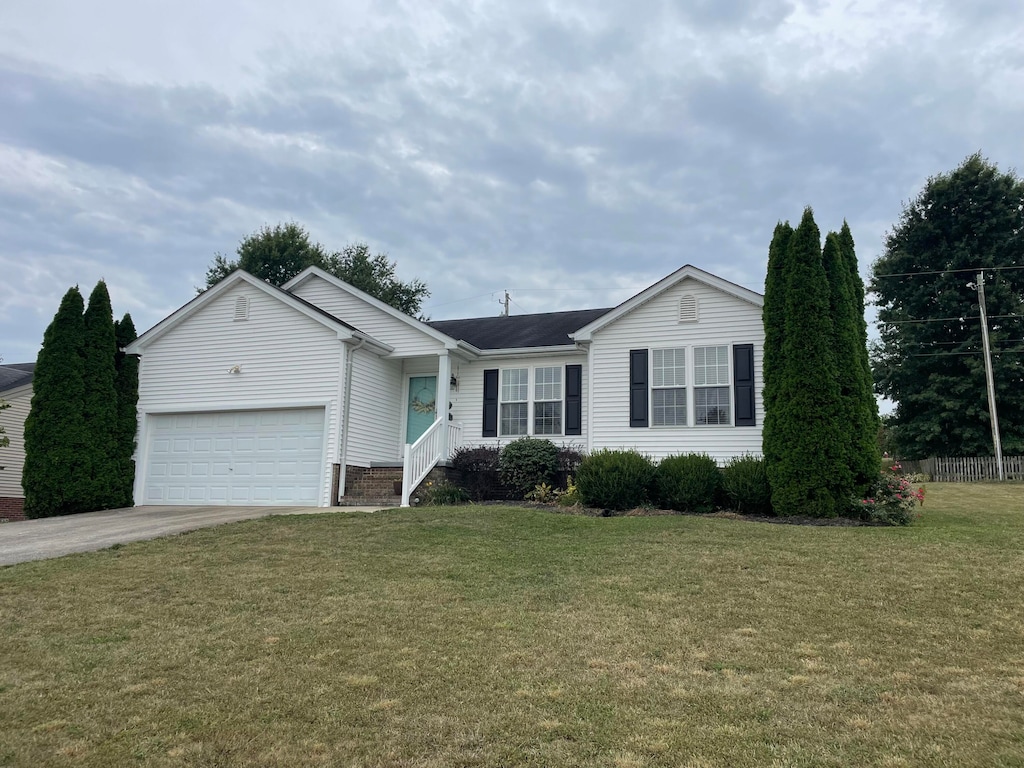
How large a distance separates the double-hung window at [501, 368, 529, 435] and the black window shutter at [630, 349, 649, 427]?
2.67 meters

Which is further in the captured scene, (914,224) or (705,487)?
(914,224)

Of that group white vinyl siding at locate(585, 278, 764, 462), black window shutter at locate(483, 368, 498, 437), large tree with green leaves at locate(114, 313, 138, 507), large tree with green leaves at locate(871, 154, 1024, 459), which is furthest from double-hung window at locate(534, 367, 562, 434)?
large tree with green leaves at locate(871, 154, 1024, 459)

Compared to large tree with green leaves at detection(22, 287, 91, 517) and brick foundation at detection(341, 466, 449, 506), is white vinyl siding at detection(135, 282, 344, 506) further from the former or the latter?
large tree with green leaves at detection(22, 287, 91, 517)

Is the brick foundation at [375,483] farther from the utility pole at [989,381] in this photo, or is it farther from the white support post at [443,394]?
the utility pole at [989,381]

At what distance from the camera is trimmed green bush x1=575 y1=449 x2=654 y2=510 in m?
14.1

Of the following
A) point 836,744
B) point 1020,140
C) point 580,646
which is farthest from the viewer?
point 1020,140

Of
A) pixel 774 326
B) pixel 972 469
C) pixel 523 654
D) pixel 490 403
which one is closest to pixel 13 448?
pixel 490 403

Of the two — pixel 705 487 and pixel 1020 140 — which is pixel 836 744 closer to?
pixel 705 487

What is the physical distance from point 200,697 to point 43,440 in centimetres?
1401

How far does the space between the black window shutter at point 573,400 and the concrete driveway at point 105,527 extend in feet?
15.9

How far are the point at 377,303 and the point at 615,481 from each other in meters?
7.75

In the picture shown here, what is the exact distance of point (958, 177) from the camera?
1205 inches

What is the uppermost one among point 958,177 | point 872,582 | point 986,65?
point 958,177

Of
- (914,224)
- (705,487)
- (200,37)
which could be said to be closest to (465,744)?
(705,487)
